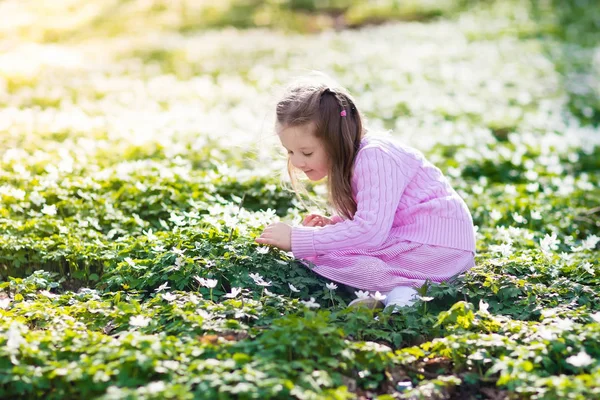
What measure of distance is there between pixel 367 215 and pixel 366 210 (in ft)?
0.09

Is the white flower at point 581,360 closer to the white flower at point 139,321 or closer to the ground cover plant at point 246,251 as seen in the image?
the ground cover plant at point 246,251

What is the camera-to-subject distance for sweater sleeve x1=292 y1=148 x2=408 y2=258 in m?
3.72

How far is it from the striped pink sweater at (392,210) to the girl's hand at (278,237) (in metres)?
0.03

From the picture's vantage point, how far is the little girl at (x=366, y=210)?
3.74 m

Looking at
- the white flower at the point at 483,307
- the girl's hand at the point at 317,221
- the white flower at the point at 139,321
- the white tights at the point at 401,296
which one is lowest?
the white tights at the point at 401,296

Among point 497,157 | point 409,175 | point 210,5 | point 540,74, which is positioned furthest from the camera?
point 210,5

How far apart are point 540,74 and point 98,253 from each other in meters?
10.1

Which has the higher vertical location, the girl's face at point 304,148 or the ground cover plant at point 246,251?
the girl's face at point 304,148

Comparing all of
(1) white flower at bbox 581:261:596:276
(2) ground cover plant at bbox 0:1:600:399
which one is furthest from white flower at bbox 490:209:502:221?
(1) white flower at bbox 581:261:596:276

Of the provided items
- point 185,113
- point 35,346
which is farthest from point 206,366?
point 185,113

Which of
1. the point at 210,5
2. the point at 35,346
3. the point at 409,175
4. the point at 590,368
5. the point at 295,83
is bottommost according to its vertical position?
the point at 590,368

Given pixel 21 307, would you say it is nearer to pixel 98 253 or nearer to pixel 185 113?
pixel 98 253

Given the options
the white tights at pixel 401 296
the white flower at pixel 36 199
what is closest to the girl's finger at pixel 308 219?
the white tights at pixel 401 296

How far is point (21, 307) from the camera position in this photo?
3.36 metres
